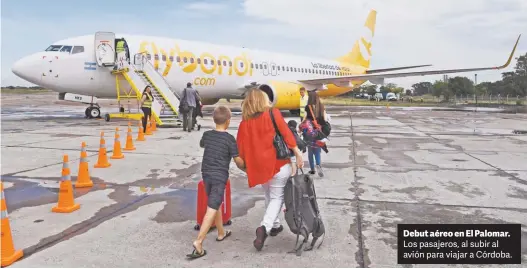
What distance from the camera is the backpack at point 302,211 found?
3510mm

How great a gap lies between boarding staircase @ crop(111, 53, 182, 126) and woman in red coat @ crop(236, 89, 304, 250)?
37.8ft

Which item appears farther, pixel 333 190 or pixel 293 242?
pixel 333 190

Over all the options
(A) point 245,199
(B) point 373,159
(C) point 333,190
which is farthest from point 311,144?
(B) point 373,159

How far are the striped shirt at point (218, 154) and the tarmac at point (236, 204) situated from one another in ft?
2.19

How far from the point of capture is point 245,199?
17.2 ft

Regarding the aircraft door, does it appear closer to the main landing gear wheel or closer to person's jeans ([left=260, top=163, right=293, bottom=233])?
the main landing gear wheel

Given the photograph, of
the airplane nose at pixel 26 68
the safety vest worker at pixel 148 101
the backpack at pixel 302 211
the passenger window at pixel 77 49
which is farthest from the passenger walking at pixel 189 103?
the backpack at pixel 302 211

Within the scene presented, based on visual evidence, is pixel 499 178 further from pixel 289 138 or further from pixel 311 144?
pixel 289 138

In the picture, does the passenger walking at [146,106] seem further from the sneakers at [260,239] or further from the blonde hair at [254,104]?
the sneakers at [260,239]

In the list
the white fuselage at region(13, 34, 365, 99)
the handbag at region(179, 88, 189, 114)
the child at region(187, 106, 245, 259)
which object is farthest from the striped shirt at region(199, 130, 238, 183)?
the white fuselage at region(13, 34, 365, 99)

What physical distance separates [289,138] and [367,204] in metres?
1.87

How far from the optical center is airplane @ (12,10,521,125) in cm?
1491

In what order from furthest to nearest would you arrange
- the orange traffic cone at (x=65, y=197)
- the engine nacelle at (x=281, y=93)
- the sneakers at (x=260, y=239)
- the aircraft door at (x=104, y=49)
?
the engine nacelle at (x=281, y=93) < the aircraft door at (x=104, y=49) < the orange traffic cone at (x=65, y=197) < the sneakers at (x=260, y=239)

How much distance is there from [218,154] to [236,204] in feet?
5.13
